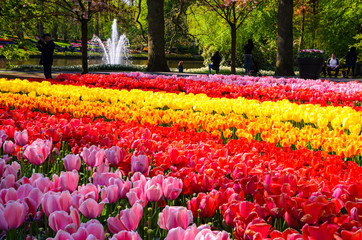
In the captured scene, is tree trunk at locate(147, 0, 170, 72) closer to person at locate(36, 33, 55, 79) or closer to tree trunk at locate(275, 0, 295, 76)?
tree trunk at locate(275, 0, 295, 76)

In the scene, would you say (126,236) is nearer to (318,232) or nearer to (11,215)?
(11,215)

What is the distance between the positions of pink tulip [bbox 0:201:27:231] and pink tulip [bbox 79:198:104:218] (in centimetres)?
24

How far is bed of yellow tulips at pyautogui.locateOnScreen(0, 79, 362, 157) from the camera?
3645 millimetres

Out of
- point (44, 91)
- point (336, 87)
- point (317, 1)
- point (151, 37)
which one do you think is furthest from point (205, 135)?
point (317, 1)

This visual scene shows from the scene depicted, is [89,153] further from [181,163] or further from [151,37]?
[151,37]

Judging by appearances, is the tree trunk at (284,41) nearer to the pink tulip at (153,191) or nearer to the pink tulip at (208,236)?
the pink tulip at (153,191)

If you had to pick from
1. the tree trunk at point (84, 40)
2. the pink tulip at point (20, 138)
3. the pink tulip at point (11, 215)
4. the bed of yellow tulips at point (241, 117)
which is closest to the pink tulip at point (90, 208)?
the pink tulip at point (11, 215)

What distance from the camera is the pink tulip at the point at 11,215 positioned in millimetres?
1573

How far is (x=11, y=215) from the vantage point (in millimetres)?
1583

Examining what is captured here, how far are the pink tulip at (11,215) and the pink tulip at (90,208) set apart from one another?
0.24m

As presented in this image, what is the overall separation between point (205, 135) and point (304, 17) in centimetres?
3345

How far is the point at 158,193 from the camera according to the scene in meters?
1.95

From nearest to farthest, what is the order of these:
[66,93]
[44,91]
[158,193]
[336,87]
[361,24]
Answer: [158,193]
[66,93]
[44,91]
[336,87]
[361,24]

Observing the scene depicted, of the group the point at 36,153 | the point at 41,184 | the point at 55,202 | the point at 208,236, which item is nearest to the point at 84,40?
the point at 36,153
